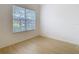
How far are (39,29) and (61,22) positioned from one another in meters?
0.42

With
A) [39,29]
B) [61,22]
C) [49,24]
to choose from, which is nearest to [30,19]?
[39,29]

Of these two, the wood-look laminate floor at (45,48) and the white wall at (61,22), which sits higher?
the white wall at (61,22)

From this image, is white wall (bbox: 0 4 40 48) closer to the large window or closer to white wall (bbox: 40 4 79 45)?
the large window

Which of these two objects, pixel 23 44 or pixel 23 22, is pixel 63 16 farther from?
pixel 23 44

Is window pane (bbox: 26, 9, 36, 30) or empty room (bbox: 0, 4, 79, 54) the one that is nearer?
empty room (bbox: 0, 4, 79, 54)

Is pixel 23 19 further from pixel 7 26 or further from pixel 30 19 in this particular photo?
pixel 7 26

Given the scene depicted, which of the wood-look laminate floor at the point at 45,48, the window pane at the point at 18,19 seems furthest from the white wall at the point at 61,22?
the window pane at the point at 18,19

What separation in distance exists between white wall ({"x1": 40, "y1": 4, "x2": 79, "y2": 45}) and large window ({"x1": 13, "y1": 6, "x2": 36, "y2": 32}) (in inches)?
7.4

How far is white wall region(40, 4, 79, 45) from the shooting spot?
1.69 metres

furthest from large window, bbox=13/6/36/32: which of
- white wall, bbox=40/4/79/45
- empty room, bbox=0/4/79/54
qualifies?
white wall, bbox=40/4/79/45

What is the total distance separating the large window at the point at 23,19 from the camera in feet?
5.46

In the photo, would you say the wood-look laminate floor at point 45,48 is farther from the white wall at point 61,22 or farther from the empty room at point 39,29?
the white wall at point 61,22
